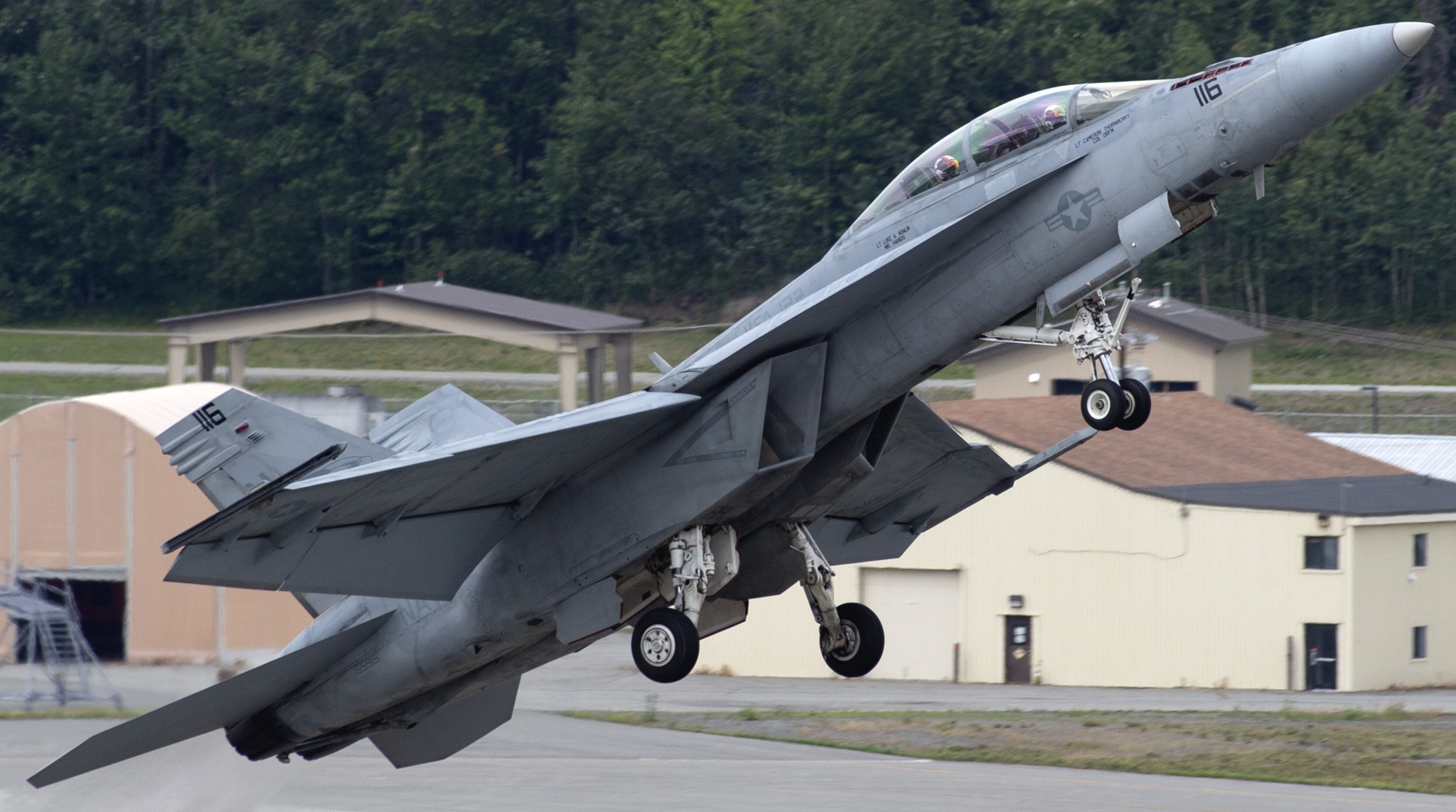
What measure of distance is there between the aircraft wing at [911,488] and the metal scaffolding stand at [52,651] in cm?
1798

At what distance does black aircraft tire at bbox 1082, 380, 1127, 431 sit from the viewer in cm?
1434

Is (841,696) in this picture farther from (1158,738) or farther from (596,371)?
(596,371)

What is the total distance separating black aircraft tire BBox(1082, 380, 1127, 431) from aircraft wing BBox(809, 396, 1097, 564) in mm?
3008

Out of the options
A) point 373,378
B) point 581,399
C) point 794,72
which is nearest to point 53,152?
point 373,378

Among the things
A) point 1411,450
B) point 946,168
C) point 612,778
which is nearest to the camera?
point 946,168

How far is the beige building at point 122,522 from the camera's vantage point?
3603 centimetres

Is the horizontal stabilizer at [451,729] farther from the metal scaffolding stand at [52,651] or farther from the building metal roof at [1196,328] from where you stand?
the building metal roof at [1196,328]

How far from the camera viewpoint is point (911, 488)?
64.4 feet

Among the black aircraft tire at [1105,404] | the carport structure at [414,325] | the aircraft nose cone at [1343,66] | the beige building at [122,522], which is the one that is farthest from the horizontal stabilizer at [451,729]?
the carport structure at [414,325]

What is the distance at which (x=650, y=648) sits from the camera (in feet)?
52.7

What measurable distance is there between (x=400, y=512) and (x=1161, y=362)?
38.2m

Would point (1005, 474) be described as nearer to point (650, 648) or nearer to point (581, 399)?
point (650, 648)

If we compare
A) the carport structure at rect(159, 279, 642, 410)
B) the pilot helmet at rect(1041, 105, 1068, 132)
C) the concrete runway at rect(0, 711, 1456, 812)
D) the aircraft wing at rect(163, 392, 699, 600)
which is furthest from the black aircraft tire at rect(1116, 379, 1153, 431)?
the carport structure at rect(159, 279, 642, 410)

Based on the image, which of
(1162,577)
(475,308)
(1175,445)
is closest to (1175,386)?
(1175,445)
